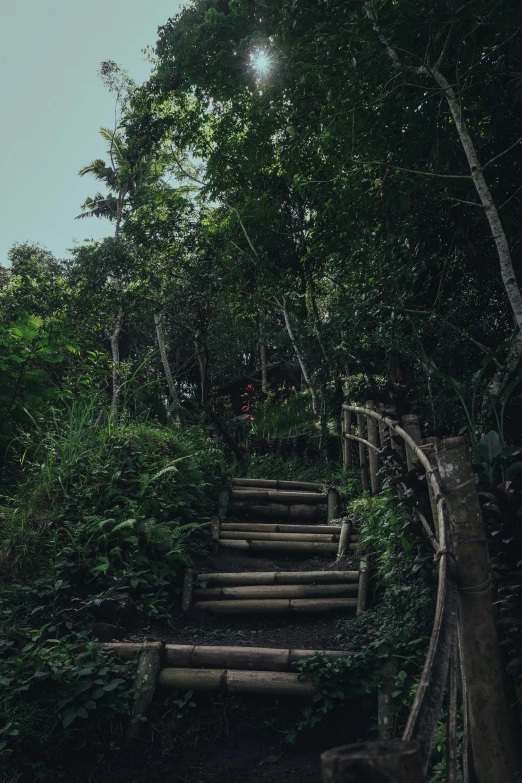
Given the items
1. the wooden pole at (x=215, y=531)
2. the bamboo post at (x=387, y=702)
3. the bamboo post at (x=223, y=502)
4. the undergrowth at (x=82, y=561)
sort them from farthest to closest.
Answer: the bamboo post at (x=223, y=502) < the wooden pole at (x=215, y=531) < the undergrowth at (x=82, y=561) < the bamboo post at (x=387, y=702)

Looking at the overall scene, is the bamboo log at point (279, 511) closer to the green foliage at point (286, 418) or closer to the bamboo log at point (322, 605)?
the bamboo log at point (322, 605)

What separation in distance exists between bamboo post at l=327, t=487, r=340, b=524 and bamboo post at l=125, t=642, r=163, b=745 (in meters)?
3.36

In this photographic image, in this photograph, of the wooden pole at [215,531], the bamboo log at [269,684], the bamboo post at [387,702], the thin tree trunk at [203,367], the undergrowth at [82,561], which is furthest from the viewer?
the thin tree trunk at [203,367]

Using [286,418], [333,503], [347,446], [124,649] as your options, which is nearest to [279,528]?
[333,503]

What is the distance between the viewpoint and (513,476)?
3.32m

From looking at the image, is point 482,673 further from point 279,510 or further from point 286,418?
point 286,418

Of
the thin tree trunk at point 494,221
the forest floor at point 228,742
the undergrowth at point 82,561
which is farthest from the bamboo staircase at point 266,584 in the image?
the thin tree trunk at point 494,221

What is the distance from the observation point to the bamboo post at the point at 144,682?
Answer: 11.8ft

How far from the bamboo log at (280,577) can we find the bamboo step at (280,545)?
2.20ft

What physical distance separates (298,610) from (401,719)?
153cm

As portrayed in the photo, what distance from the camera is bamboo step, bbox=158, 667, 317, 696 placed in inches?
145

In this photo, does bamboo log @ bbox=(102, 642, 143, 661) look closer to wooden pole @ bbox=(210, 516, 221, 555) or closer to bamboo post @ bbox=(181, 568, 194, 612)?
bamboo post @ bbox=(181, 568, 194, 612)

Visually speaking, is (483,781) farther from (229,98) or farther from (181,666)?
(229,98)

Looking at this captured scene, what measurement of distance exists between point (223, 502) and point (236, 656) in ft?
10.3
